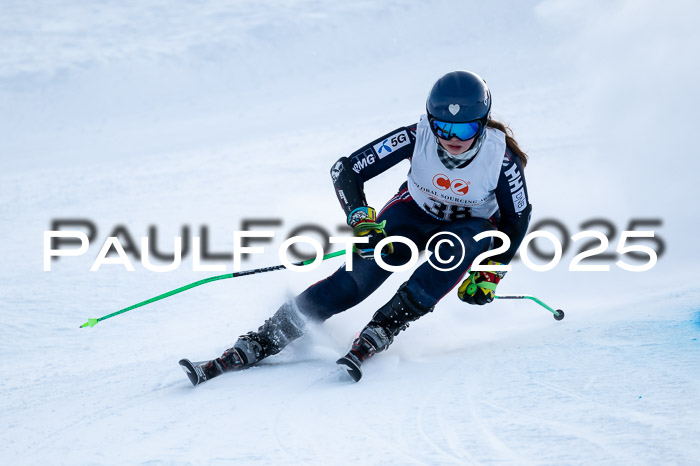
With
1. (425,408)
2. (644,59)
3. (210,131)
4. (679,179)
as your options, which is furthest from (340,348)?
(644,59)

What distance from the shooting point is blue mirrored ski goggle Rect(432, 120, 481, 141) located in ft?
9.97

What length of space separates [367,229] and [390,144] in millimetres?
455

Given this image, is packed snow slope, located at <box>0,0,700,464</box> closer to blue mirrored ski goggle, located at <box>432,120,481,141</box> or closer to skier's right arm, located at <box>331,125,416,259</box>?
skier's right arm, located at <box>331,125,416,259</box>

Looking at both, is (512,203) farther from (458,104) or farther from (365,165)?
(365,165)

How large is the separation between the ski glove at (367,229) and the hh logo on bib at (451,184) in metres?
0.33

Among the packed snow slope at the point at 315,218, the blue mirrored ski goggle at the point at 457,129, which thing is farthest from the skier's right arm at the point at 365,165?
the packed snow slope at the point at 315,218

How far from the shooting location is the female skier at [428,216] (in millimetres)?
3076

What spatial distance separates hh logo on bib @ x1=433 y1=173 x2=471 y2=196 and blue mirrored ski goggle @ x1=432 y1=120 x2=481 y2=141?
0.28 metres

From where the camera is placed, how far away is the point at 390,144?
3391 mm

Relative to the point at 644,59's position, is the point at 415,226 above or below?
below

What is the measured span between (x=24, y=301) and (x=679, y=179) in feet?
18.9

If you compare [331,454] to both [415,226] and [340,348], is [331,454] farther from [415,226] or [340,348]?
[415,226]

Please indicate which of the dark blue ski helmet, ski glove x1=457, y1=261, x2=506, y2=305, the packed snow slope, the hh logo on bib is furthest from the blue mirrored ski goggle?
the packed snow slope

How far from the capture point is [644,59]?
10977mm
